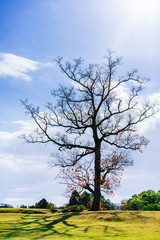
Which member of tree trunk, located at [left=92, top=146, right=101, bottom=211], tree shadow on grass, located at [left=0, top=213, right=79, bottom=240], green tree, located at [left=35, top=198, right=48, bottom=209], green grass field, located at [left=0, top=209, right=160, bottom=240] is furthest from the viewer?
green tree, located at [left=35, top=198, right=48, bottom=209]

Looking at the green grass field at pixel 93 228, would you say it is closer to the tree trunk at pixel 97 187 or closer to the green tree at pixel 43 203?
the tree trunk at pixel 97 187

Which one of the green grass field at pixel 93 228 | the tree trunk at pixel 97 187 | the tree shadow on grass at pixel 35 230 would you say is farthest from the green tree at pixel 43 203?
the tree shadow on grass at pixel 35 230

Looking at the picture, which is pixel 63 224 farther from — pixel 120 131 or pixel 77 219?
pixel 120 131

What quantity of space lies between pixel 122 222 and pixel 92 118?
8951 mm

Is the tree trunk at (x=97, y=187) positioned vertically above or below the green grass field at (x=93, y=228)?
above

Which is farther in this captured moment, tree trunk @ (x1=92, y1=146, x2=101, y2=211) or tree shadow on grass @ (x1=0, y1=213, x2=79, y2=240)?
tree trunk @ (x1=92, y1=146, x2=101, y2=211)

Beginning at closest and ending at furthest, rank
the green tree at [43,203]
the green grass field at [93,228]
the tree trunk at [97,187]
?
the green grass field at [93,228] < the tree trunk at [97,187] < the green tree at [43,203]

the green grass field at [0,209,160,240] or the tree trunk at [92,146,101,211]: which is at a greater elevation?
the tree trunk at [92,146,101,211]

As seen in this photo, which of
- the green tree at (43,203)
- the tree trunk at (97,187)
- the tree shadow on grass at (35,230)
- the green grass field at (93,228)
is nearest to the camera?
the green grass field at (93,228)

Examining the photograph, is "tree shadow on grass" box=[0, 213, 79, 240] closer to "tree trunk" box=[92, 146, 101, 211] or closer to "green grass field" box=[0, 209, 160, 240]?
"green grass field" box=[0, 209, 160, 240]

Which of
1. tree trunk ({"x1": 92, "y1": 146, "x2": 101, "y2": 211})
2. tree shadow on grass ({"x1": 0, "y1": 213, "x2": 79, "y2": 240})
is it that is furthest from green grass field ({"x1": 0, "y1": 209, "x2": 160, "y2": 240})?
tree trunk ({"x1": 92, "y1": 146, "x2": 101, "y2": 211})

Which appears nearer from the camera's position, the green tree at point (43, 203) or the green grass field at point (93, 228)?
the green grass field at point (93, 228)

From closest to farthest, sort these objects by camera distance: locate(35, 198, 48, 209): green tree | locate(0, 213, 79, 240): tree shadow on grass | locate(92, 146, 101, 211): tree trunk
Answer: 1. locate(0, 213, 79, 240): tree shadow on grass
2. locate(92, 146, 101, 211): tree trunk
3. locate(35, 198, 48, 209): green tree

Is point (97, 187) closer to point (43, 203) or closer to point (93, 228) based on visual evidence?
point (93, 228)
